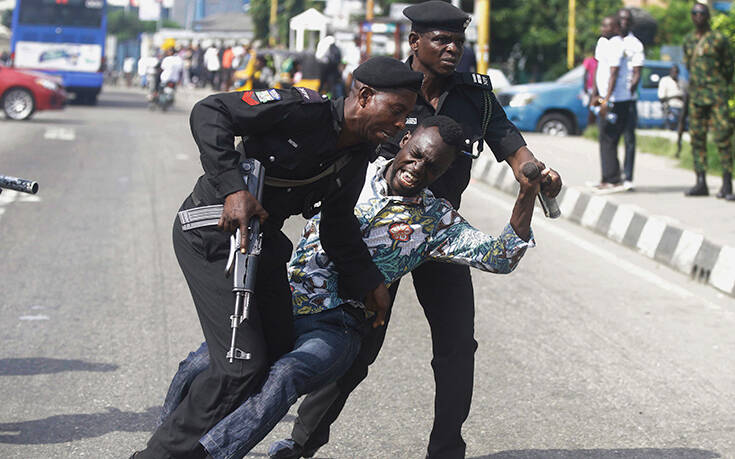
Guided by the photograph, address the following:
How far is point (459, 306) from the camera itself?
4168mm

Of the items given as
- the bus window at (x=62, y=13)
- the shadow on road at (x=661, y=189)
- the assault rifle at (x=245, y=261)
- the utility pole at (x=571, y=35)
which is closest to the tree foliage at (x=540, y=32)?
the utility pole at (x=571, y=35)

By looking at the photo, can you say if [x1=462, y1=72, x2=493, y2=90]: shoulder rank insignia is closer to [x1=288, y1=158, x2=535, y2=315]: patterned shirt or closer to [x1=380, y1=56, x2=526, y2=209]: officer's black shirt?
[x1=380, y1=56, x2=526, y2=209]: officer's black shirt

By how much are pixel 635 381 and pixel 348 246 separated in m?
2.54

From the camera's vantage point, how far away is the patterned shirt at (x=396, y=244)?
387 centimetres

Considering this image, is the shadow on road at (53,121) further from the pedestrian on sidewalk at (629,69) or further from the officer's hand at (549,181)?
the officer's hand at (549,181)

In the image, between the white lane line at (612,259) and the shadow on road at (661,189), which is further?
the shadow on road at (661,189)

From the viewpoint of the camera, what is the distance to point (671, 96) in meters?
20.9

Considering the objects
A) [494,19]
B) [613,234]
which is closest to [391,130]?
[613,234]

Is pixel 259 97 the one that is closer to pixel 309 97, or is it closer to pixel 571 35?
pixel 309 97

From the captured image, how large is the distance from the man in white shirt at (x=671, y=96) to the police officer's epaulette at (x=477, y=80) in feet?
56.3

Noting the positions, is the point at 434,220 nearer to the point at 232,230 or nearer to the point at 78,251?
the point at 232,230

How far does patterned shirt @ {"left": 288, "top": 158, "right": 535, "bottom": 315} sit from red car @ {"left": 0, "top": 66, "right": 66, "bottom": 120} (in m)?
19.1

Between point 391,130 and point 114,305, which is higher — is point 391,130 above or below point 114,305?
above

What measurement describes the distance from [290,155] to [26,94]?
65.3 feet
